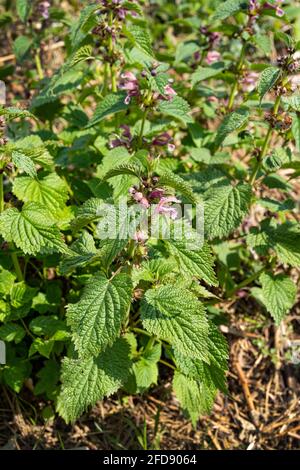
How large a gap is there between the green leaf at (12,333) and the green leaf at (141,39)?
4.68 ft

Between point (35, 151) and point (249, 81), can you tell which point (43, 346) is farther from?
point (249, 81)

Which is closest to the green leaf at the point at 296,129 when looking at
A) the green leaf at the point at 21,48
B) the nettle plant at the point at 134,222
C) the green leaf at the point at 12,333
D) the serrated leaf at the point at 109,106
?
the nettle plant at the point at 134,222

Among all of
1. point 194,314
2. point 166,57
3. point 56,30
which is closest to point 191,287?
point 194,314

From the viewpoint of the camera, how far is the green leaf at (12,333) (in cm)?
222

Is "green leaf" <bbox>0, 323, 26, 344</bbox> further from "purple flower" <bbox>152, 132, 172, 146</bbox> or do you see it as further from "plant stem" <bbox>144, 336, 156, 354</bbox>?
"purple flower" <bbox>152, 132, 172, 146</bbox>

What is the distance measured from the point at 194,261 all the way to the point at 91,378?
0.65 metres

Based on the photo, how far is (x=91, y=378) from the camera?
2.00m

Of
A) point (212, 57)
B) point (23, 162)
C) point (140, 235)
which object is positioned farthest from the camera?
point (212, 57)

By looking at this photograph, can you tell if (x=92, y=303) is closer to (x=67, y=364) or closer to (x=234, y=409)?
(x=67, y=364)

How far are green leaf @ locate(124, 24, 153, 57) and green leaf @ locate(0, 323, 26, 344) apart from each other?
143cm

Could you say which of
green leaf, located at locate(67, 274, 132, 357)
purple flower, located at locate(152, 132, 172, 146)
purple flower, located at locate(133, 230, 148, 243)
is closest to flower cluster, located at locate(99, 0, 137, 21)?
purple flower, located at locate(152, 132, 172, 146)

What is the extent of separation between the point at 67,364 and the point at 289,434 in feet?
4.66

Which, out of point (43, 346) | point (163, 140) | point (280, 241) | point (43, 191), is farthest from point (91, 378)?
point (163, 140)

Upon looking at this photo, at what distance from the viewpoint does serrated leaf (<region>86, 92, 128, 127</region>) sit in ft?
7.70
